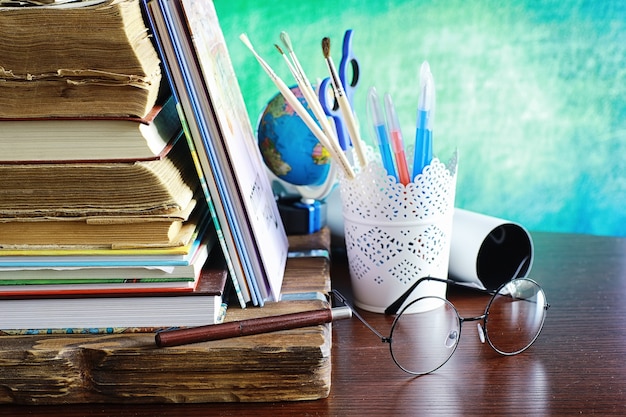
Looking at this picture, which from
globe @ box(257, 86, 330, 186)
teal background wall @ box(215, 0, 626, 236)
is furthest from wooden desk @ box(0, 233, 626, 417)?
teal background wall @ box(215, 0, 626, 236)

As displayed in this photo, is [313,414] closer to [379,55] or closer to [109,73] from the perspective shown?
[109,73]

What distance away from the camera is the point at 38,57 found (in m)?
0.57

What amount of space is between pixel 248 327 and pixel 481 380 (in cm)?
20

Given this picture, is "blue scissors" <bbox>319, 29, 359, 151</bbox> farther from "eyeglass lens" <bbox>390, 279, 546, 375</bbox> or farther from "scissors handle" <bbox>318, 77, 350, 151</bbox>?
"eyeglass lens" <bbox>390, 279, 546, 375</bbox>

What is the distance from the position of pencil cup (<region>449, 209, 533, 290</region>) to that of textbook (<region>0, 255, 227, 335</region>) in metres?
0.32

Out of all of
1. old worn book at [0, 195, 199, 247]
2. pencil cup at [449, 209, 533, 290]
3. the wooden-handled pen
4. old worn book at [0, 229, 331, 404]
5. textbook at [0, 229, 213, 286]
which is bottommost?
pencil cup at [449, 209, 533, 290]

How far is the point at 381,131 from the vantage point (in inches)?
29.9

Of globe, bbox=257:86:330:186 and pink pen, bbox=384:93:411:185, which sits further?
globe, bbox=257:86:330:186

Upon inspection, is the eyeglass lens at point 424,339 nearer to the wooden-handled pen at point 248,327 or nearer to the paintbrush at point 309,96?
the wooden-handled pen at point 248,327

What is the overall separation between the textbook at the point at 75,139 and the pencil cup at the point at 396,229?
242 millimetres

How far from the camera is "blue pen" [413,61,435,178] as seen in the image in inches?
28.7

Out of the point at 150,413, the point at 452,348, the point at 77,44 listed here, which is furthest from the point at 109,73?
the point at 452,348

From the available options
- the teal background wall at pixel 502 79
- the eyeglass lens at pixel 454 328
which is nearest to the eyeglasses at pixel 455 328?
the eyeglass lens at pixel 454 328

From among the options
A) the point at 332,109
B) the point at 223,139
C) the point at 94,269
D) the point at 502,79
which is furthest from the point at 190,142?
the point at 502,79
